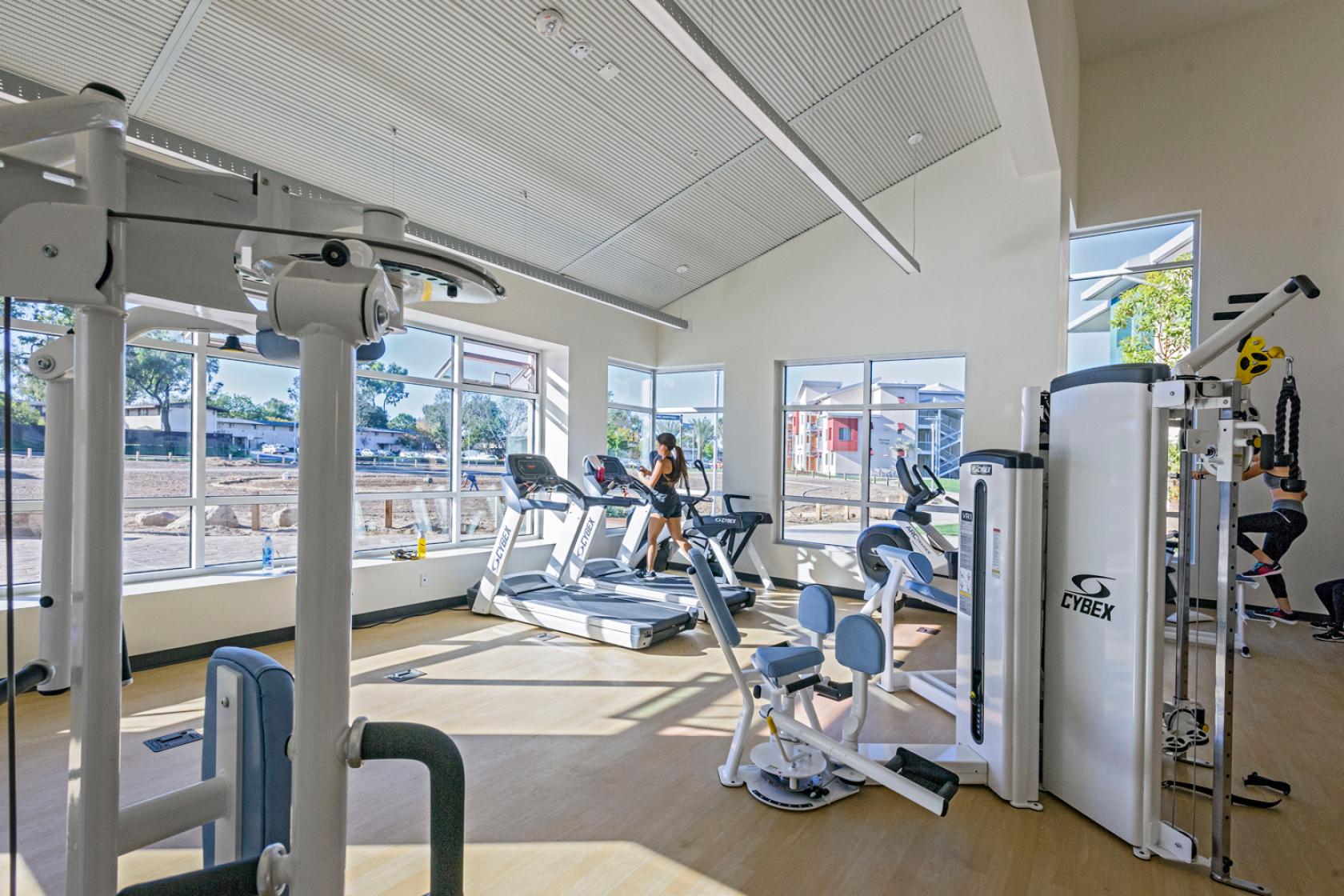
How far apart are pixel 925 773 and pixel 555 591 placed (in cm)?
424

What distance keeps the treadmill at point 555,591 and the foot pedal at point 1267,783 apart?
142 inches

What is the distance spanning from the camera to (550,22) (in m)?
4.02

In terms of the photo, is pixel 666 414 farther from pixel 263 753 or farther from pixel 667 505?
pixel 263 753

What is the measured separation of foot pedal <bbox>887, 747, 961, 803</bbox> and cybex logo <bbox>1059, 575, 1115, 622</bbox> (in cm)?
89

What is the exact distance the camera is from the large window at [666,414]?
870 cm

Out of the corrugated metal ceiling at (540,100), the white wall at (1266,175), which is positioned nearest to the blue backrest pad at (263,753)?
the corrugated metal ceiling at (540,100)

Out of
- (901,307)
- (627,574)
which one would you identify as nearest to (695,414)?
(627,574)

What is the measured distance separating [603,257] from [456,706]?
15.4ft

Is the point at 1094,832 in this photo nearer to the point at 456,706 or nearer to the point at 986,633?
the point at 986,633

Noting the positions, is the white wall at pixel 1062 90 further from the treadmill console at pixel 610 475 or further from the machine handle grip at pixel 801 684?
the treadmill console at pixel 610 475

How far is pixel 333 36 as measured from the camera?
3.85 metres

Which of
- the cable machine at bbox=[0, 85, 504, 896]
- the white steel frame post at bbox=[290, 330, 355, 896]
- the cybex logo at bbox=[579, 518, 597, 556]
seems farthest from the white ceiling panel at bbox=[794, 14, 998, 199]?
the white steel frame post at bbox=[290, 330, 355, 896]

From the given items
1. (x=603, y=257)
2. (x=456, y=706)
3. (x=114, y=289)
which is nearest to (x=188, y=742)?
(x=456, y=706)

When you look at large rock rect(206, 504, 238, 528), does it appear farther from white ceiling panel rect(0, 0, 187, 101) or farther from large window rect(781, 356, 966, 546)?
large window rect(781, 356, 966, 546)
